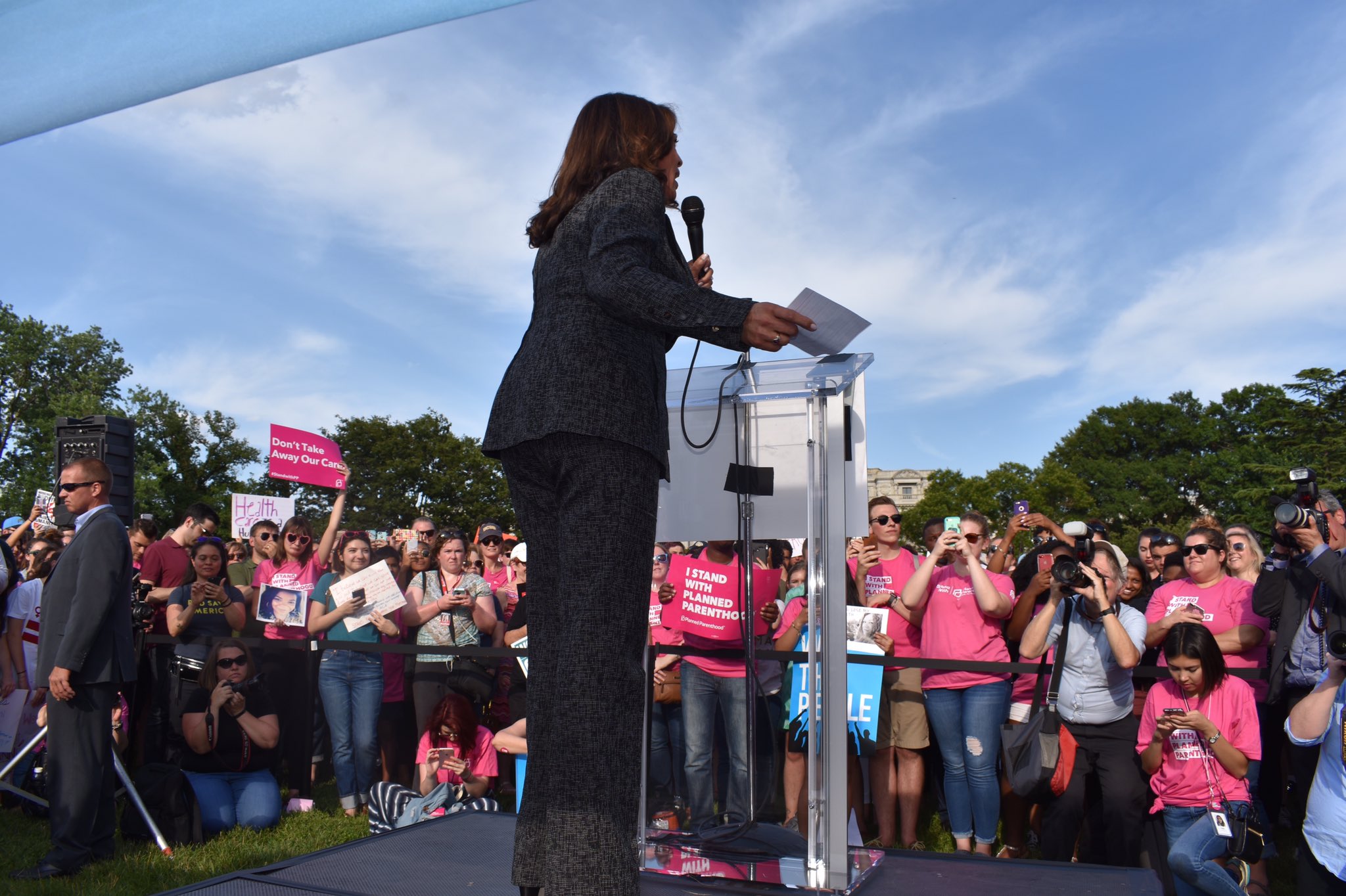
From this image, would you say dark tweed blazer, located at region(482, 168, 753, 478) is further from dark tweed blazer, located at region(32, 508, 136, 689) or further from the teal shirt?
the teal shirt

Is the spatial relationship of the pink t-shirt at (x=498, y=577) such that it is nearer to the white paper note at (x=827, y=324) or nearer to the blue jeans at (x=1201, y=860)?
the blue jeans at (x=1201, y=860)

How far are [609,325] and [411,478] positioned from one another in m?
46.1

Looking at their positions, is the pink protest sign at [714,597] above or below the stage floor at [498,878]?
above

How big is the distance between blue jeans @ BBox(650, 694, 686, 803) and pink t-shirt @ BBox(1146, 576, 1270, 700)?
9.98 feet

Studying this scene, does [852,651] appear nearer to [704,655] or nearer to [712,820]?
[704,655]

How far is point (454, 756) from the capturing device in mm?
5605

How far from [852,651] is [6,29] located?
14.7 feet

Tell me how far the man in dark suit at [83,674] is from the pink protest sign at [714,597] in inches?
109

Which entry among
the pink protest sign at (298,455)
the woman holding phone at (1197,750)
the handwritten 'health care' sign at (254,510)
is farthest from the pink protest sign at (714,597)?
the handwritten 'health care' sign at (254,510)

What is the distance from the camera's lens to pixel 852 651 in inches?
199

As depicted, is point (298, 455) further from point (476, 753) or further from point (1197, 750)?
point (1197, 750)

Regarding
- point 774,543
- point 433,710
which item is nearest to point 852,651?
point 774,543

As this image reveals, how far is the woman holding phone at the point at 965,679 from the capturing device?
4840 mm

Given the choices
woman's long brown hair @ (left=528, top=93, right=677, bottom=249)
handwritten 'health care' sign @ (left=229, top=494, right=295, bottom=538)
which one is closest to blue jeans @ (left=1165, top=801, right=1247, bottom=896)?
woman's long brown hair @ (left=528, top=93, right=677, bottom=249)
